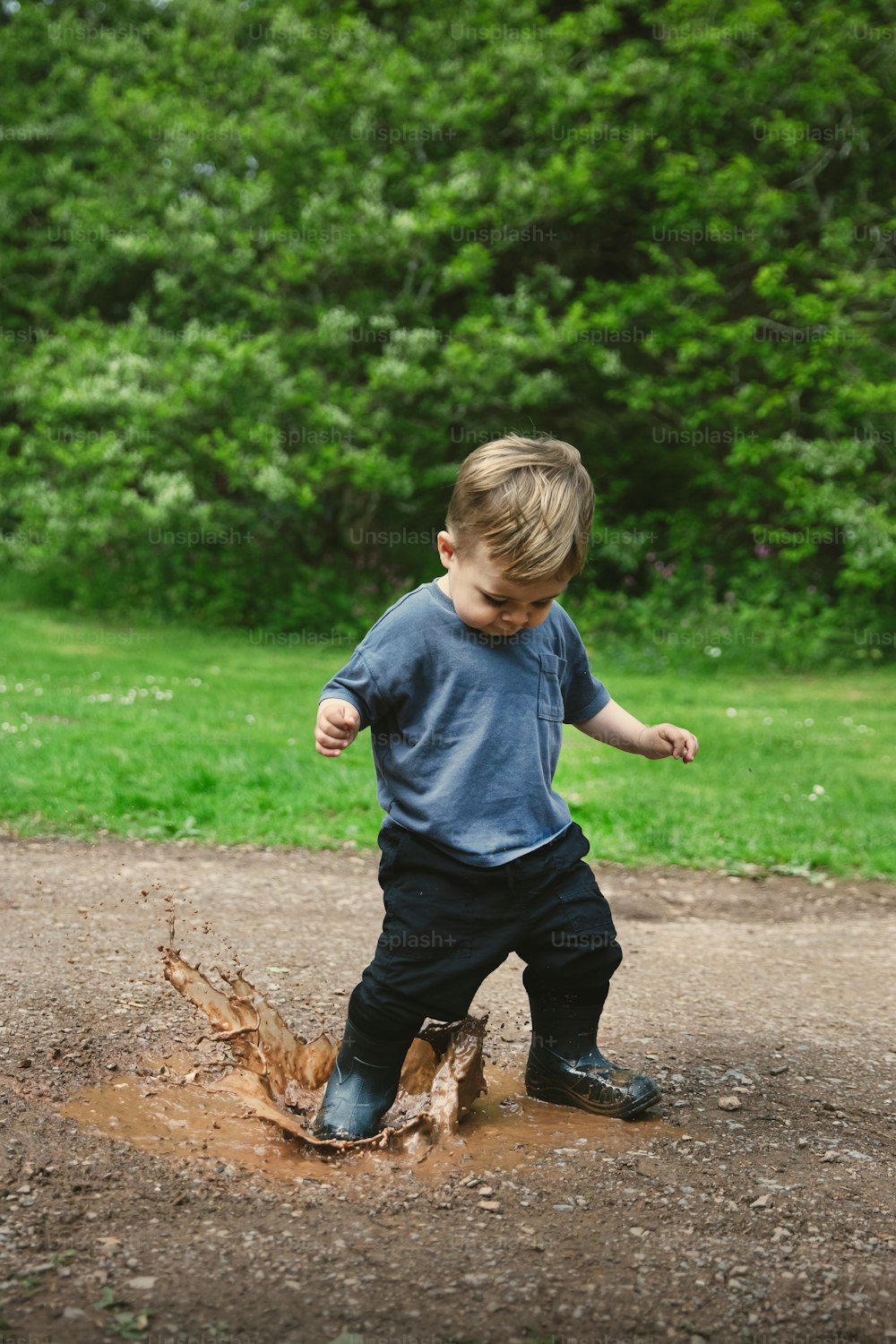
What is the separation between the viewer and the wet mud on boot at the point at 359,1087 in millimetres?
2598

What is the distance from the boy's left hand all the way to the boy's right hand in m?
0.64

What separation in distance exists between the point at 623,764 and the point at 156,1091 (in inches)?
192

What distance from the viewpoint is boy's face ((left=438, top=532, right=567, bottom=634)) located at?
8.09 ft

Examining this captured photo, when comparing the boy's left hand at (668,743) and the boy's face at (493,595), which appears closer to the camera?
the boy's face at (493,595)

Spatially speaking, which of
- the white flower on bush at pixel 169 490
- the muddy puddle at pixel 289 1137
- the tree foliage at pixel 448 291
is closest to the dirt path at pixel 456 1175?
the muddy puddle at pixel 289 1137

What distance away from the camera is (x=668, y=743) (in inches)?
108

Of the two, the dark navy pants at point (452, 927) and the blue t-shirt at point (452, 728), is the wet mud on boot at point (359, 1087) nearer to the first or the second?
the dark navy pants at point (452, 927)

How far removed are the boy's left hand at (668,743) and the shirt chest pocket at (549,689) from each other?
0.67 ft

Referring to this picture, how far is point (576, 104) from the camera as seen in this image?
1214cm

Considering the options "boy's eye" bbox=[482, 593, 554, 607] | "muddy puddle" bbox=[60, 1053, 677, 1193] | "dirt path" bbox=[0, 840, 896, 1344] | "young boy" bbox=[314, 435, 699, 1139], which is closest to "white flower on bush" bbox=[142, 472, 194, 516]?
"dirt path" bbox=[0, 840, 896, 1344]

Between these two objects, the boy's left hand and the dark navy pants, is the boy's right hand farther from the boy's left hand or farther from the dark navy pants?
the boy's left hand

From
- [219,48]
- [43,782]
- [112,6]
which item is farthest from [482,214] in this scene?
[43,782]

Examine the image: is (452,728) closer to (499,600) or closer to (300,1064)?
(499,600)

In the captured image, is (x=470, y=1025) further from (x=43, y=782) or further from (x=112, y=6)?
(x=112, y=6)
